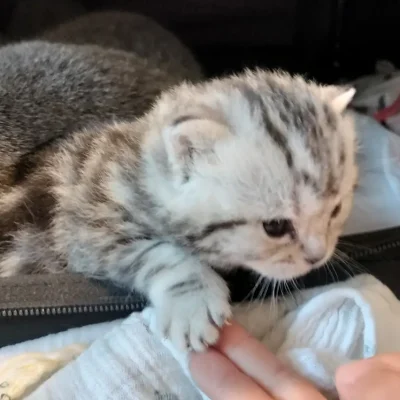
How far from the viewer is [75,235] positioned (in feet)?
3.34

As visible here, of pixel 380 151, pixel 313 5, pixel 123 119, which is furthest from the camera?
pixel 313 5

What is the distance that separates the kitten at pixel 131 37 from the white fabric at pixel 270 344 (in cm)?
79

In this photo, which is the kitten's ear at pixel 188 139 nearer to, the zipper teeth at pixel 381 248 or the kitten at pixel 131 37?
the zipper teeth at pixel 381 248

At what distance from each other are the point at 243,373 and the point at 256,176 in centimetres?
26

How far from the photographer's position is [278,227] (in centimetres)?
85

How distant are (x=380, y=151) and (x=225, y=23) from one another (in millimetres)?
578

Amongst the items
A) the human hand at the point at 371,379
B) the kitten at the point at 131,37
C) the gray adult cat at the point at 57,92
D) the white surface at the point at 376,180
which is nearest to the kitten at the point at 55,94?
the gray adult cat at the point at 57,92

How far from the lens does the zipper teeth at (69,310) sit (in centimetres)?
94

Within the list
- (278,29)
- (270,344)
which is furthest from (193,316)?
(278,29)

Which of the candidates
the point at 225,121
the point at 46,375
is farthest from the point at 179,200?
the point at 46,375

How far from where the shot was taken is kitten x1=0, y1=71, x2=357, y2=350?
84 cm

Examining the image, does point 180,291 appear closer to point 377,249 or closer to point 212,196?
point 212,196

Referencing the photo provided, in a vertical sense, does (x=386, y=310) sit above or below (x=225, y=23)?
below

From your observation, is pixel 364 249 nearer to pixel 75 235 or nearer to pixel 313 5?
pixel 75 235
